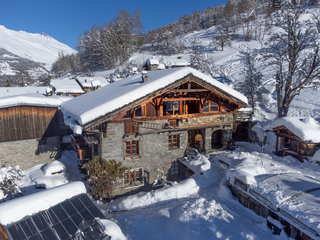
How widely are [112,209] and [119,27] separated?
6441 centimetres

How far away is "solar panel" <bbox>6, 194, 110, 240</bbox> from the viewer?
566 cm

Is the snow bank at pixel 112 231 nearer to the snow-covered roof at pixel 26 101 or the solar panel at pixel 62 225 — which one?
the solar panel at pixel 62 225

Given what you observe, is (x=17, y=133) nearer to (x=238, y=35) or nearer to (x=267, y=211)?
(x=267, y=211)

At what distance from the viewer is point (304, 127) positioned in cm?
1345

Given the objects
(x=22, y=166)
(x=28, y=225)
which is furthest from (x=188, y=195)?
(x=22, y=166)

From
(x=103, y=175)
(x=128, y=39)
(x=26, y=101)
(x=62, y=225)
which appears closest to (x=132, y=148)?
(x=103, y=175)

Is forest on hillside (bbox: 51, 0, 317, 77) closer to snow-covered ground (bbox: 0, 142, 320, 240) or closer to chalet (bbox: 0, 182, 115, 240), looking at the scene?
snow-covered ground (bbox: 0, 142, 320, 240)

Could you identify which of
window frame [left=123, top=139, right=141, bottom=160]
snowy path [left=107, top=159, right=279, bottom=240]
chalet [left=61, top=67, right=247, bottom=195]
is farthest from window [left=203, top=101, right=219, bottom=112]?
snowy path [left=107, top=159, right=279, bottom=240]

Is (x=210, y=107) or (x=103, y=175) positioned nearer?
(x=103, y=175)

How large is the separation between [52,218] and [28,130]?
1465cm

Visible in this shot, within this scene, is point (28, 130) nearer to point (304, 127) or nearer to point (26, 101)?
point (26, 101)

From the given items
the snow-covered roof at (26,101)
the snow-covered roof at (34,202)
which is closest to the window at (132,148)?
Result: the snow-covered roof at (34,202)

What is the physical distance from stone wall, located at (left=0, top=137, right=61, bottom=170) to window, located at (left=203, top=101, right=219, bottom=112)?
565 inches

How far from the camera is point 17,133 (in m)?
17.4
